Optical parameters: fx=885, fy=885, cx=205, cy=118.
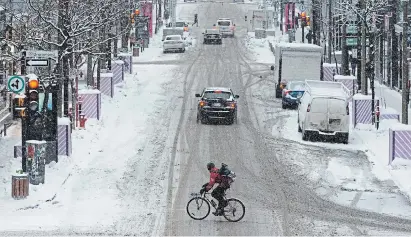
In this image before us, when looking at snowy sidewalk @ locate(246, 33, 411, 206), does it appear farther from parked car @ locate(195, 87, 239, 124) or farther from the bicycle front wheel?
the bicycle front wheel

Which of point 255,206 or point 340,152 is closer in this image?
point 255,206

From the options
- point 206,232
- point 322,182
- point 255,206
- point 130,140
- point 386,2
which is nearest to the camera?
point 206,232

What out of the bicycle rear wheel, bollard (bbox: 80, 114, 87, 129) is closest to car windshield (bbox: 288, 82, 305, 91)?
bollard (bbox: 80, 114, 87, 129)

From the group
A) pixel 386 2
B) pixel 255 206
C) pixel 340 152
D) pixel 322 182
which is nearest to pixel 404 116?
pixel 340 152

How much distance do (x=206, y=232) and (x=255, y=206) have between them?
309cm

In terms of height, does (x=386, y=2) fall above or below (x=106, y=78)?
above

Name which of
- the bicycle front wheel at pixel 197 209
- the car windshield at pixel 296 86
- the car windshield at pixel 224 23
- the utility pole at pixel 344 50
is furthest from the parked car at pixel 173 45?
the bicycle front wheel at pixel 197 209

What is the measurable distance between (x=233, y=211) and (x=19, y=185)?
216 inches

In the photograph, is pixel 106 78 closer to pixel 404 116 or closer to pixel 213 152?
pixel 213 152

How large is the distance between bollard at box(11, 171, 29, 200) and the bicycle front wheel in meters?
4.29

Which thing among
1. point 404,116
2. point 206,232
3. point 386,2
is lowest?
point 206,232

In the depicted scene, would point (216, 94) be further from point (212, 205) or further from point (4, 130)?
point (212, 205)

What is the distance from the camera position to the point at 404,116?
29125 millimetres

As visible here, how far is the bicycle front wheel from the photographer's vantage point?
66.2ft
